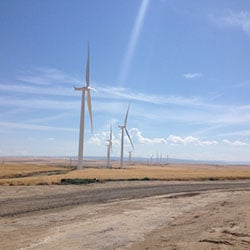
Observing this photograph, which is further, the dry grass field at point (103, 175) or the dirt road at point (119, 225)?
the dry grass field at point (103, 175)

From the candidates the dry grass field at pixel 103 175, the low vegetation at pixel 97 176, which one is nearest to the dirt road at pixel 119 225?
the low vegetation at pixel 97 176

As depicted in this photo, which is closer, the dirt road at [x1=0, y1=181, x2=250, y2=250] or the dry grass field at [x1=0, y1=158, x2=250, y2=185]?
the dirt road at [x1=0, y1=181, x2=250, y2=250]

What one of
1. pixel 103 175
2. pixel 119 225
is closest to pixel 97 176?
pixel 103 175

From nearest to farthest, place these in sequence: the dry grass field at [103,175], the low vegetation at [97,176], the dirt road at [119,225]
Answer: the dirt road at [119,225] → the low vegetation at [97,176] → the dry grass field at [103,175]

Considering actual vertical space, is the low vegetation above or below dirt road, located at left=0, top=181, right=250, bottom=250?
above

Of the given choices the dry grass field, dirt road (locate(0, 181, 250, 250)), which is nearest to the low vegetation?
the dry grass field

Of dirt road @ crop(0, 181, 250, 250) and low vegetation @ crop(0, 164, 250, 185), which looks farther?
low vegetation @ crop(0, 164, 250, 185)

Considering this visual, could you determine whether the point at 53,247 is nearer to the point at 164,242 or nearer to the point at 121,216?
the point at 164,242

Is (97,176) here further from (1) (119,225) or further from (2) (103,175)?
(1) (119,225)

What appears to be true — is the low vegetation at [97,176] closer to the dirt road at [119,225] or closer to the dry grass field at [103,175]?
the dry grass field at [103,175]

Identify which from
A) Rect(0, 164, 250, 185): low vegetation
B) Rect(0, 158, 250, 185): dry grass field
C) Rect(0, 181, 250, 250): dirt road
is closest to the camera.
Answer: Rect(0, 181, 250, 250): dirt road

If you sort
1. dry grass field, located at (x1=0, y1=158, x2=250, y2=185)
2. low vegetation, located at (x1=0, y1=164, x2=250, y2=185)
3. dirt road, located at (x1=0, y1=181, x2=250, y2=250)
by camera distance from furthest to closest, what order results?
dry grass field, located at (x1=0, y1=158, x2=250, y2=185), low vegetation, located at (x1=0, y1=164, x2=250, y2=185), dirt road, located at (x1=0, y1=181, x2=250, y2=250)

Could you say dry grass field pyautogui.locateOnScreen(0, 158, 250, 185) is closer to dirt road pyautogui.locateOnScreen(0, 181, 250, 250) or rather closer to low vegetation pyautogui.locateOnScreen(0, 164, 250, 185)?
low vegetation pyautogui.locateOnScreen(0, 164, 250, 185)

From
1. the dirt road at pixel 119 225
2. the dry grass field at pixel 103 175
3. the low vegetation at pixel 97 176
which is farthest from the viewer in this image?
the dry grass field at pixel 103 175
